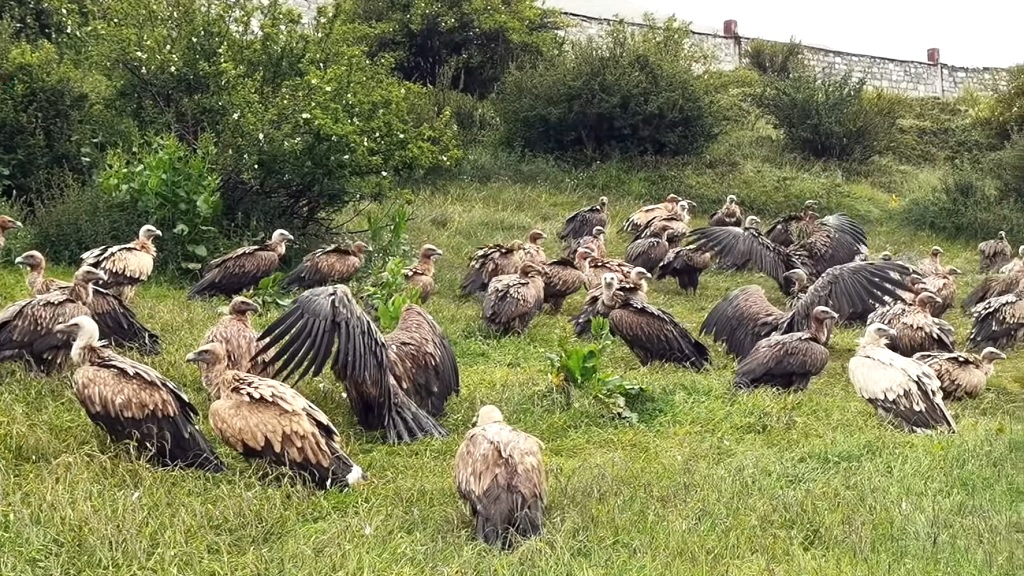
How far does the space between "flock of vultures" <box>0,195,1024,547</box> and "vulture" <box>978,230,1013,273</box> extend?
6.79ft

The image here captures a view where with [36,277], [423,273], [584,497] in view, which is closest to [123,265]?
[36,277]

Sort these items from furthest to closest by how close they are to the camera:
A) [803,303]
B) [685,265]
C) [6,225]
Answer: [685,265] < [6,225] < [803,303]

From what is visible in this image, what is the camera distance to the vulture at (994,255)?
13.7 meters

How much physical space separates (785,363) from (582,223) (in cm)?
684

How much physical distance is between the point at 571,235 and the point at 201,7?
5.53 meters

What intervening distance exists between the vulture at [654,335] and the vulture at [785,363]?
807 mm

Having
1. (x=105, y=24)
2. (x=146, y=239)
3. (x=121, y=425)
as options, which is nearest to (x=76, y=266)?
(x=146, y=239)

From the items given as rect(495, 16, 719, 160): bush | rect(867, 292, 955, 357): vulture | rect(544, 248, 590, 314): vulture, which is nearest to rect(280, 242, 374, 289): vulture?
rect(544, 248, 590, 314): vulture

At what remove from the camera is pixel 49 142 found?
37.5ft

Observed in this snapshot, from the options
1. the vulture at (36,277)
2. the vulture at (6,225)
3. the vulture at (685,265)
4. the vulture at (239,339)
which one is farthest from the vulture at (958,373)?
the vulture at (6,225)

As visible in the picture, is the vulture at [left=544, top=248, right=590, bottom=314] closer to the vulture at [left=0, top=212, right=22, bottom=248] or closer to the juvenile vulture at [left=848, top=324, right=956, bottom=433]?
the juvenile vulture at [left=848, top=324, right=956, bottom=433]

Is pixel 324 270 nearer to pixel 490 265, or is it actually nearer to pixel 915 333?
pixel 490 265

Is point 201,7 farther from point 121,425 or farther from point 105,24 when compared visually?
point 121,425

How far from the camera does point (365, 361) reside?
597cm
